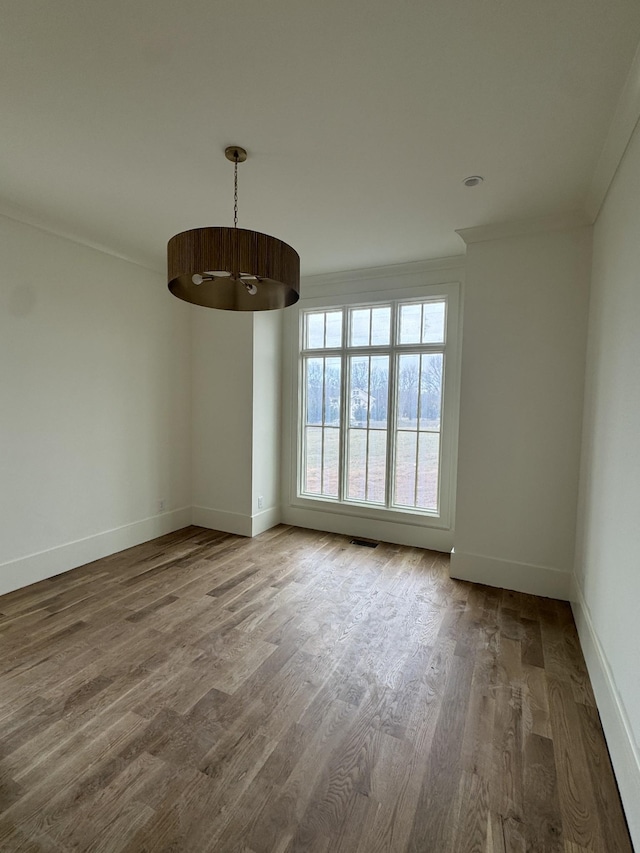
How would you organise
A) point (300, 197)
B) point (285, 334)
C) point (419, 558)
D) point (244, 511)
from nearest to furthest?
point (300, 197), point (419, 558), point (244, 511), point (285, 334)

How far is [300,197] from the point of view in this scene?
2734mm

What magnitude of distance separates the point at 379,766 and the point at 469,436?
93.0 inches

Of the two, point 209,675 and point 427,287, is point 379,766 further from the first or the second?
point 427,287

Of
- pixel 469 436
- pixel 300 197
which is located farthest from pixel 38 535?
pixel 469 436

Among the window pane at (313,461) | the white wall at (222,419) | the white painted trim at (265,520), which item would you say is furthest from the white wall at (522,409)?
the white wall at (222,419)

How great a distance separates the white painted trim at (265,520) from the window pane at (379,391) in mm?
1543

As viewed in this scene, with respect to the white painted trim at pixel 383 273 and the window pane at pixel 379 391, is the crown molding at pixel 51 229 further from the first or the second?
the window pane at pixel 379 391

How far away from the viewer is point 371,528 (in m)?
4.35

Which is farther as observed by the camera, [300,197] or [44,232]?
[44,232]

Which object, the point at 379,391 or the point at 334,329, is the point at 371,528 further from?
the point at 334,329

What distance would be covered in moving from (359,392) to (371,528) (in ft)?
4.86

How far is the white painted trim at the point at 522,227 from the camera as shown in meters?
2.87

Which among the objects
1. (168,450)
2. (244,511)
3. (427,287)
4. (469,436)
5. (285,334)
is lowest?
(244,511)

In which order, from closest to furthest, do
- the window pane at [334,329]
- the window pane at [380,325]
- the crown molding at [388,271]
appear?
1. the crown molding at [388,271]
2. the window pane at [380,325]
3. the window pane at [334,329]
